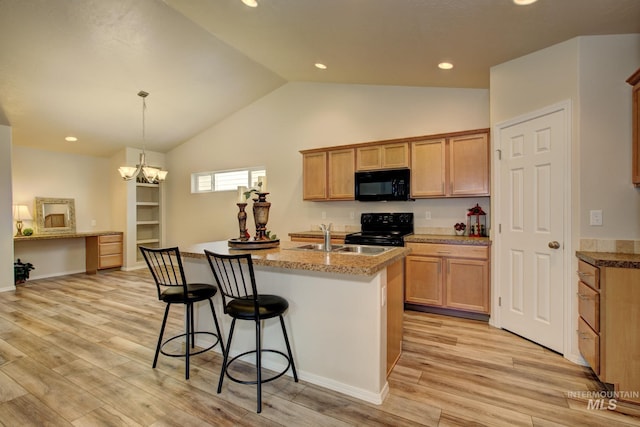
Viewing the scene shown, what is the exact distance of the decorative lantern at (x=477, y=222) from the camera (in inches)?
156

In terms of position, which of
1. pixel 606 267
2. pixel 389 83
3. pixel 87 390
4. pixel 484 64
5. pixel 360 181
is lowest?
pixel 87 390

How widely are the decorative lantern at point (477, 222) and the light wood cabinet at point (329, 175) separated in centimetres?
160

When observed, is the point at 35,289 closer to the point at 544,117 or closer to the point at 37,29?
the point at 37,29

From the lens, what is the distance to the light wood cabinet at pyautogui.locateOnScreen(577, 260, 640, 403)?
210 centimetres

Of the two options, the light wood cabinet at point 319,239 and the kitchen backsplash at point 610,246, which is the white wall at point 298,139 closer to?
the light wood cabinet at point 319,239

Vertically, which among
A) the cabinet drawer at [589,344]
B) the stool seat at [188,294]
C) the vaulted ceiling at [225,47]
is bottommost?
the cabinet drawer at [589,344]

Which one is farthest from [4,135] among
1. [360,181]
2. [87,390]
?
[360,181]

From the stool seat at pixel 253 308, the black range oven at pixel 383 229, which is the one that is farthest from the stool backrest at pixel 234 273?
the black range oven at pixel 383 229

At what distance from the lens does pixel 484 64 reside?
331cm

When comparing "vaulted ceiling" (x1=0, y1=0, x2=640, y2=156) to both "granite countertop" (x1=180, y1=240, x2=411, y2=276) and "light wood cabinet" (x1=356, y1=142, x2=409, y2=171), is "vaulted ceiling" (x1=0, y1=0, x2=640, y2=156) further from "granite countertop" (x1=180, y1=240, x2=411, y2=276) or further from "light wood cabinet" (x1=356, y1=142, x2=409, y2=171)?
"granite countertop" (x1=180, y1=240, x2=411, y2=276)

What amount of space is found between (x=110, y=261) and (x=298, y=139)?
184 inches

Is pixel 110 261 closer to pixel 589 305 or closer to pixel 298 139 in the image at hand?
pixel 298 139

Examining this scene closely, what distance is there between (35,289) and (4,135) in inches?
Result: 99.2

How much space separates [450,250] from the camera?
12.0ft
